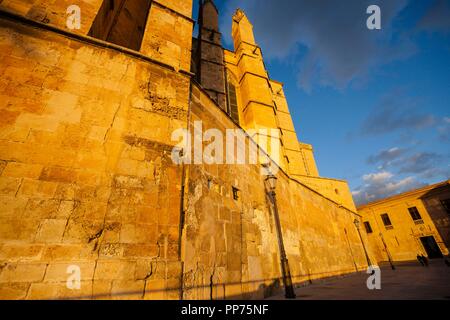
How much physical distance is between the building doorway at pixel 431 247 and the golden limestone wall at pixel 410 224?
647mm

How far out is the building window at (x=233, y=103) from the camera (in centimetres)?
1045

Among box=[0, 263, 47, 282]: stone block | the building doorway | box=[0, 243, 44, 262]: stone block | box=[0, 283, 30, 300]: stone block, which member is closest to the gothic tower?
box=[0, 243, 44, 262]: stone block

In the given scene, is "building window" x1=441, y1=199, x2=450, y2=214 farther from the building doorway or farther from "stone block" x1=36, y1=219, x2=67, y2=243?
"stone block" x1=36, y1=219, x2=67, y2=243

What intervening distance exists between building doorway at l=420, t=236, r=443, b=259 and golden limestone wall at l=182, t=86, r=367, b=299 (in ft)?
73.1

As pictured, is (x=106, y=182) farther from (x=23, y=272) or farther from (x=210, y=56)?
(x=210, y=56)

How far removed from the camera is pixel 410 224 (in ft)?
72.6

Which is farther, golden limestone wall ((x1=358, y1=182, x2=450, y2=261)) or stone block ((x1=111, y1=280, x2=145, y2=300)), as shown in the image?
golden limestone wall ((x1=358, y1=182, x2=450, y2=261))

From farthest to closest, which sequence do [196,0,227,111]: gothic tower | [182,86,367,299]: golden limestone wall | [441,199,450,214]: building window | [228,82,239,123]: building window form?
[441,199,450,214]: building window, [228,82,239,123]: building window, [196,0,227,111]: gothic tower, [182,86,367,299]: golden limestone wall

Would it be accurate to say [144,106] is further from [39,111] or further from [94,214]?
[94,214]

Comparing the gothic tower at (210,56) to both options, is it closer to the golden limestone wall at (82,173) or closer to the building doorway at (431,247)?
the golden limestone wall at (82,173)

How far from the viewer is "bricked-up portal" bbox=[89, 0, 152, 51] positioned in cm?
609

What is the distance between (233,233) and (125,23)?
7.45 meters

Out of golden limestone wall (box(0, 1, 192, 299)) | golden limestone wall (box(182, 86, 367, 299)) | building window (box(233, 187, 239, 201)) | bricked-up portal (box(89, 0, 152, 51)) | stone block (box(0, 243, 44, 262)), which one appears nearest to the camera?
stone block (box(0, 243, 44, 262))

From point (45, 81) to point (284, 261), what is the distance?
19.3 feet
